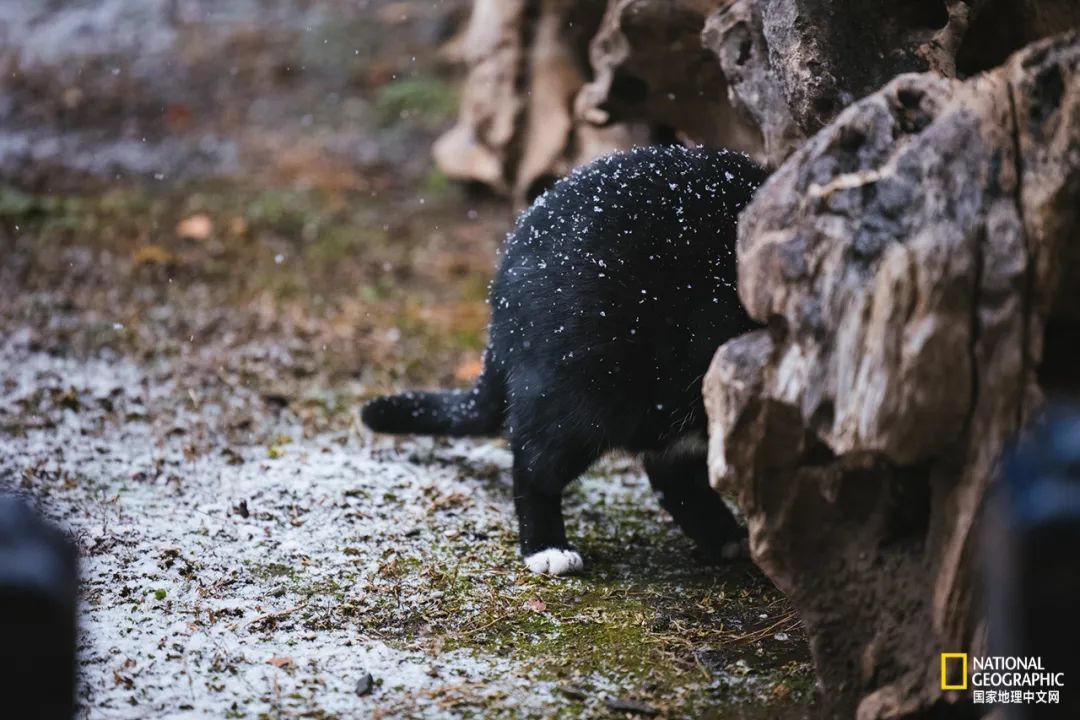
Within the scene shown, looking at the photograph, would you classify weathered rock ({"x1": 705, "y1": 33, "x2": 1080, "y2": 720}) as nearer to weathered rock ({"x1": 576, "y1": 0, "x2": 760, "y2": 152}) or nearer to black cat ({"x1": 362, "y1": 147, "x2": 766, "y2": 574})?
black cat ({"x1": 362, "y1": 147, "x2": 766, "y2": 574})

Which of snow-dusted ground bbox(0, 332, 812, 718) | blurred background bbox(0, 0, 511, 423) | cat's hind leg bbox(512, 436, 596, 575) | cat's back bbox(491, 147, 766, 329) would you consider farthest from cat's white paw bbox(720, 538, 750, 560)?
blurred background bbox(0, 0, 511, 423)

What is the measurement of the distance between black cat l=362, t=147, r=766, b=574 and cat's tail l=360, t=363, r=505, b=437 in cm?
28

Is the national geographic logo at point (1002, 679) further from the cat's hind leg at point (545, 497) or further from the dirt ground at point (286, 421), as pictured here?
the cat's hind leg at point (545, 497)

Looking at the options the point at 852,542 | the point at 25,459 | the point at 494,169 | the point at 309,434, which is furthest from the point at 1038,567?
the point at 494,169

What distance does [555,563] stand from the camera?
3.56 m

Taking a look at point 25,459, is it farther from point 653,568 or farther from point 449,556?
point 653,568

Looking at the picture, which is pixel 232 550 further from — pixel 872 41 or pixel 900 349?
→ pixel 872 41

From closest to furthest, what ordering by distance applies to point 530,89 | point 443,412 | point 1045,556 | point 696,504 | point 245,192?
point 1045,556, point 696,504, point 443,412, point 530,89, point 245,192

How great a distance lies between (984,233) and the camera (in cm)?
221

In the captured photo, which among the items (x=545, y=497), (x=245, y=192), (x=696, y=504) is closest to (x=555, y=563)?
(x=545, y=497)

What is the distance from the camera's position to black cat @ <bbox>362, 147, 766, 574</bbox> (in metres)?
3.35

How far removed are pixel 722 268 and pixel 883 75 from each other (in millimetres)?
751

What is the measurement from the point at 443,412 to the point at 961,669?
228 centimetres

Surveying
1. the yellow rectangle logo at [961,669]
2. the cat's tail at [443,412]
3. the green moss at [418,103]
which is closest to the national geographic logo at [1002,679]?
the yellow rectangle logo at [961,669]
